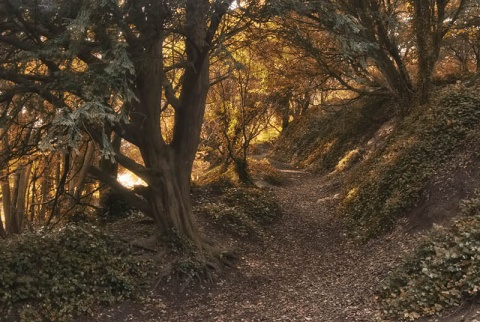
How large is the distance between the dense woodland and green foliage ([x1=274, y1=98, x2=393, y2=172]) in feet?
14.4

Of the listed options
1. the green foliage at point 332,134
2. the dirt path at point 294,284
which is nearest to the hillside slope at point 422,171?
the dirt path at point 294,284

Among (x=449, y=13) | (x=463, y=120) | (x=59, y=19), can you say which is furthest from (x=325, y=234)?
(x=449, y=13)

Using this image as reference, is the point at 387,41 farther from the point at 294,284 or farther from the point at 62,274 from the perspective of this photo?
the point at 62,274

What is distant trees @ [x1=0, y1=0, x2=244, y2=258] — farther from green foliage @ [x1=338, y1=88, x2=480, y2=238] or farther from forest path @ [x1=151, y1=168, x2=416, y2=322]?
green foliage @ [x1=338, y1=88, x2=480, y2=238]

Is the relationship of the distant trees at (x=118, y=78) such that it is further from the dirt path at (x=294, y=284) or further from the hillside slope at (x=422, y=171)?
the hillside slope at (x=422, y=171)

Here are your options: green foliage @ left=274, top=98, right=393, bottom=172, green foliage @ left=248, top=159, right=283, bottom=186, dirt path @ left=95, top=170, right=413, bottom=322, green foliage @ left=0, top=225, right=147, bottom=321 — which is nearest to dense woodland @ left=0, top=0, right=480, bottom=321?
green foliage @ left=0, top=225, right=147, bottom=321

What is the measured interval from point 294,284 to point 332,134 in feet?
59.2

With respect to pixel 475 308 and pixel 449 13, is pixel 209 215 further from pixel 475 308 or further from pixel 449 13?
pixel 449 13

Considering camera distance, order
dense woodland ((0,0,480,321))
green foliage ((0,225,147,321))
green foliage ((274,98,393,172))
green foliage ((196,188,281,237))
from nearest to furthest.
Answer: dense woodland ((0,0,480,321)) < green foliage ((0,225,147,321)) < green foliage ((196,188,281,237)) < green foliage ((274,98,393,172))

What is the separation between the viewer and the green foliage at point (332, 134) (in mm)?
22312

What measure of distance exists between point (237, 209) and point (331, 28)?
21.5 ft

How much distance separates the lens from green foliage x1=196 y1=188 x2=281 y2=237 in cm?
1231

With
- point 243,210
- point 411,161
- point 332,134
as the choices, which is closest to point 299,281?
point 243,210

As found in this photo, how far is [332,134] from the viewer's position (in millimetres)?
26188
